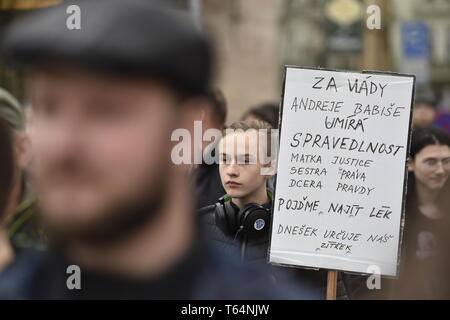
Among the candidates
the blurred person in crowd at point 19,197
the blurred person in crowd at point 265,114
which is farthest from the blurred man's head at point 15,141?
the blurred person in crowd at point 265,114

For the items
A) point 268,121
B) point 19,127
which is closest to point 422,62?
point 268,121

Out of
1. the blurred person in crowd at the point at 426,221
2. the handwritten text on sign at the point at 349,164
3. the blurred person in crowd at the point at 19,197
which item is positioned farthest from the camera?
the blurred person in crowd at the point at 426,221

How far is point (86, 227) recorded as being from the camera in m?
1.80

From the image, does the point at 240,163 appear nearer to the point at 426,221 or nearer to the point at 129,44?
the point at 426,221

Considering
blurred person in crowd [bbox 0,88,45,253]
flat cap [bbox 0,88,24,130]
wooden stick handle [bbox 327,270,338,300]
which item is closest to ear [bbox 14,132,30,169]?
blurred person in crowd [bbox 0,88,45,253]

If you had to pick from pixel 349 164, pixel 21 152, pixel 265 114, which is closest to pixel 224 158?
pixel 265 114

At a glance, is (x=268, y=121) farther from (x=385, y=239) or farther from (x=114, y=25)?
(x=114, y=25)

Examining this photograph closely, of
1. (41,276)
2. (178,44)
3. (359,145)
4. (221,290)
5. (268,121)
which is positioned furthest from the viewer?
(268,121)

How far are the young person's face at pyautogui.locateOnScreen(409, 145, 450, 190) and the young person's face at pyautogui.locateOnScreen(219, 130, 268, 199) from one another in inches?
32.0

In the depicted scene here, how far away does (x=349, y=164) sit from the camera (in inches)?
141

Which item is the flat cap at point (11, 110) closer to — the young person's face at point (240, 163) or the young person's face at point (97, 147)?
the young person's face at point (240, 163)

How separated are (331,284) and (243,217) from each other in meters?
0.47

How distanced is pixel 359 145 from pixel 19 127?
4.97ft

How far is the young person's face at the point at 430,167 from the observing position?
3.96 m
